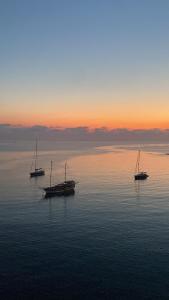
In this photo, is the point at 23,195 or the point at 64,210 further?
the point at 23,195

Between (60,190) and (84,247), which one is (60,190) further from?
(84,247)

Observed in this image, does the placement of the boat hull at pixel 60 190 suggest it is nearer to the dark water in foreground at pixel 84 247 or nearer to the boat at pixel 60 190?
the boat at pixel 60 190

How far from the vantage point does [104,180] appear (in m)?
192

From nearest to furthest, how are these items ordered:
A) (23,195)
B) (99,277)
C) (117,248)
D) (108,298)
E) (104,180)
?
(108,298)
(99,277)
(117,248)
(23,195)
(104,180)

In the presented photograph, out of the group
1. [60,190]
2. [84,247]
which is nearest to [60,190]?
[60,190]

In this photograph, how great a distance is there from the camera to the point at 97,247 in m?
80.8

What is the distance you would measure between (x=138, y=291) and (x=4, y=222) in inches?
2034

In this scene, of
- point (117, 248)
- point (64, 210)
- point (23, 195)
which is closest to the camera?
point (117, 248)

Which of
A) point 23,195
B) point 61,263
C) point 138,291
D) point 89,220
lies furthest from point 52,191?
point 138,291

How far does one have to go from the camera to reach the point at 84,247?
80.7m

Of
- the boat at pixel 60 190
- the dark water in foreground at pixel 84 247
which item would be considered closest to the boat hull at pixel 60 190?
the boat at pixel 60 190

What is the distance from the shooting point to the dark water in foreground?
61.5m

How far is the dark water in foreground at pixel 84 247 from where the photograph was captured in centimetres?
6150

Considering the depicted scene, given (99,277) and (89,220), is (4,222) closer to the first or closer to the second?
(89,220)
